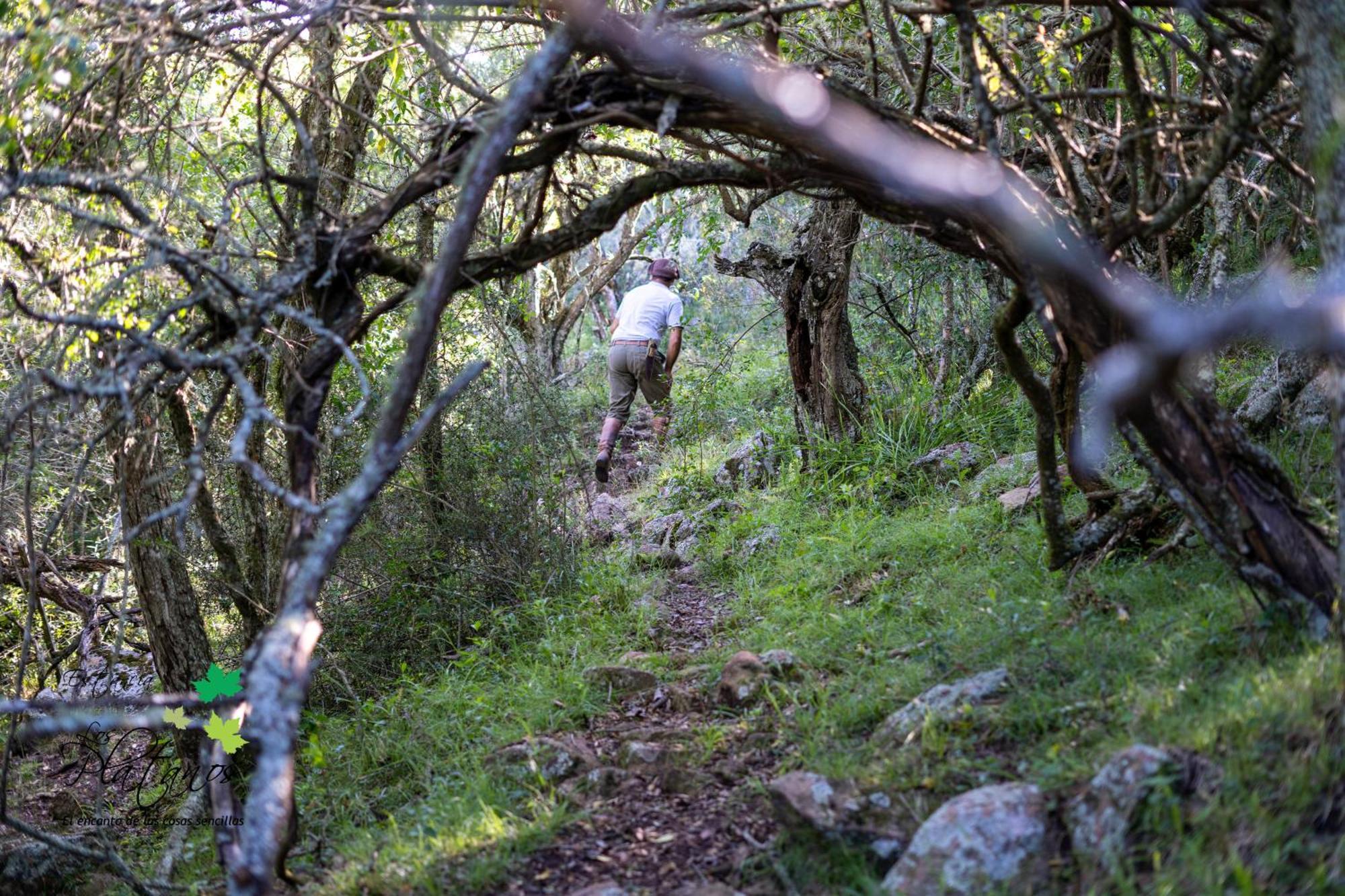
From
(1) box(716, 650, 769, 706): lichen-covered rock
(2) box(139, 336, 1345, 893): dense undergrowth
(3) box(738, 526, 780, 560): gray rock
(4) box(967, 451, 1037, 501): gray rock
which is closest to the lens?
(2) box(139, 336, 1345, 893): dense undergrowth

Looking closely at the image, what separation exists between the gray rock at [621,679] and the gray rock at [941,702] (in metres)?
1.31

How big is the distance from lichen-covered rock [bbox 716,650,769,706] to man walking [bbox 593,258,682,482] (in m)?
4.13

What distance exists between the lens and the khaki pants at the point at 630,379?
823cm

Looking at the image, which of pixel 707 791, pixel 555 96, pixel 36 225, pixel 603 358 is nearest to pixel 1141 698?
pixel 707 791

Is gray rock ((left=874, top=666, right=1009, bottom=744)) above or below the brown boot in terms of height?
below

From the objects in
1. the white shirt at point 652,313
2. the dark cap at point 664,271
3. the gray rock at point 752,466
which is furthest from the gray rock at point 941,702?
the dark cap at point 664,271

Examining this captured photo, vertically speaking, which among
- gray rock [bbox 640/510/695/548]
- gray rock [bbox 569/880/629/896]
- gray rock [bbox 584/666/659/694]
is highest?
gray rock [bbox 640/510/695/548]

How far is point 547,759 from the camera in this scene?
3717 millimetres

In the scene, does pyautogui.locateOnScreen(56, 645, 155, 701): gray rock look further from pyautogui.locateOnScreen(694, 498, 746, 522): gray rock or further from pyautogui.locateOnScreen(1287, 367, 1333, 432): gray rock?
pyautogui.locateOnScreen(1287, 367, 1333, 432): gray rock

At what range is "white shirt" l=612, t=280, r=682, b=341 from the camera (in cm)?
815

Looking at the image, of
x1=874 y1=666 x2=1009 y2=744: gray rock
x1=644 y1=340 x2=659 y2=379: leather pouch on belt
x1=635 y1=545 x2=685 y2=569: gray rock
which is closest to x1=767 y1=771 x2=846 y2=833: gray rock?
x1=874 y1=666 x2=1009 y2=744: gray rock

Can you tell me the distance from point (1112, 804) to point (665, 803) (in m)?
Result: 1.53

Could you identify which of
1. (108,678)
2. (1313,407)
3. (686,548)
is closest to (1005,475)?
(1313,407)

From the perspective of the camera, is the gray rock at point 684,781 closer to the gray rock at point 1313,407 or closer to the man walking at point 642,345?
the gray rock at point 1313,407
